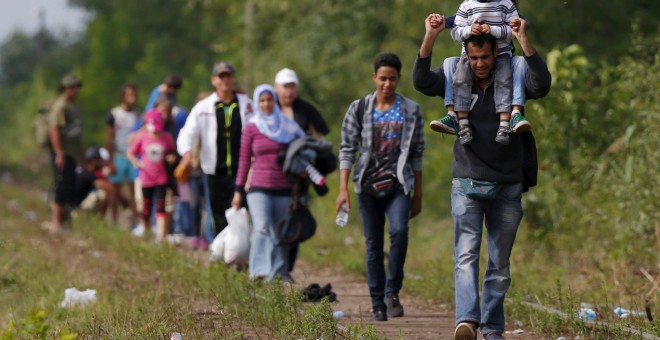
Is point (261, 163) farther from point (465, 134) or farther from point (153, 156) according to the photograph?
point (153, 156)

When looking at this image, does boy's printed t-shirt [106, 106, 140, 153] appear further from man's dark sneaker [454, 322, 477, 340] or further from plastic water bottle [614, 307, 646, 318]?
man's dark sneaker [454, 322, 477, 340]

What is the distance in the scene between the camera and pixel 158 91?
17.0m

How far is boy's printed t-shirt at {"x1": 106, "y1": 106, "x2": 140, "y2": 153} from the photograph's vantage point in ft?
60.6

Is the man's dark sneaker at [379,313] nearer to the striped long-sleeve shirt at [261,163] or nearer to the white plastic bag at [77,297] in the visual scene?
the striped long-sleeve shirt at [261,163]

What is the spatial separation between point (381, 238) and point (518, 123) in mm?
2728

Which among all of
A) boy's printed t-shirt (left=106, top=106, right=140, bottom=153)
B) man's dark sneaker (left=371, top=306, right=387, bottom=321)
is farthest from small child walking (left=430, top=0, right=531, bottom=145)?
boy's printed t-shirt (left=106, top=106, right=140, bottom=153)

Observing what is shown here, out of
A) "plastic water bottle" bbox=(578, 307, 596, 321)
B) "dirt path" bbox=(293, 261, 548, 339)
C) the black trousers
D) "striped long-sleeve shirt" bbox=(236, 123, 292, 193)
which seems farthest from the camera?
the black trousers

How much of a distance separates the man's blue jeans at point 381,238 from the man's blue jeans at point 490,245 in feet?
6.38

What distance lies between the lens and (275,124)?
1149cm

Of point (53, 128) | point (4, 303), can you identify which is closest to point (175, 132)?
point (53, 128)

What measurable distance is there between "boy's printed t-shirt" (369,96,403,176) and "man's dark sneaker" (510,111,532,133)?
7.47 feet

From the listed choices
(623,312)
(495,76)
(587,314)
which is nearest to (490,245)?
(495,76)

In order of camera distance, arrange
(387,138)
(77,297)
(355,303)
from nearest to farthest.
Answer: (387,138) → (77,297) → (355,303)

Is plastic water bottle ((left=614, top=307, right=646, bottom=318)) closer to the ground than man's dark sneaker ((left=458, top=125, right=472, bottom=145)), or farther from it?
closer to the ground
